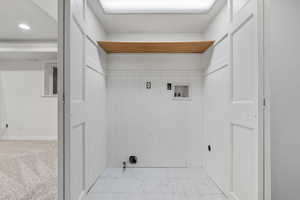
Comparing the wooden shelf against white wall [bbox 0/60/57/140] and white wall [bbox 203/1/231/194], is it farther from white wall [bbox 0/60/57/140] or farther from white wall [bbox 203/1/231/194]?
white wall [bbox 0/60/57/140]

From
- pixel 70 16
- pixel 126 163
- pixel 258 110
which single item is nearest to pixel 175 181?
pixel 126 163

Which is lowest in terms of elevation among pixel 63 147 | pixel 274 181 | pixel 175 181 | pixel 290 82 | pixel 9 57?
pixel 175 181

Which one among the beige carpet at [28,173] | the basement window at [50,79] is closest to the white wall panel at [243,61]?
the beige carpet at [28,173]

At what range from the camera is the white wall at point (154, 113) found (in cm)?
327

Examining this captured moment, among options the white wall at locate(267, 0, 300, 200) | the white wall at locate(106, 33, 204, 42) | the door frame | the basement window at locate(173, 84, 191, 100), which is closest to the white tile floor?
the door frame

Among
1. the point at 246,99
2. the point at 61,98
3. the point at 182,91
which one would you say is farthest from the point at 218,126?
the point at 61,98

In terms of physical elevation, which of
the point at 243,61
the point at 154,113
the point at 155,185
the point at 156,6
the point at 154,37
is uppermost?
the point at 156,6

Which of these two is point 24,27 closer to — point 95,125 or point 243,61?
point 95,125

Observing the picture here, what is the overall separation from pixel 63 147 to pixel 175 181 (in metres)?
1.70

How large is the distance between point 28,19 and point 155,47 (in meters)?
2.16

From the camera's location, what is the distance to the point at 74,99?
176 cm

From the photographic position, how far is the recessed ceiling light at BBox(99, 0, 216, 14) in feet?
7.70

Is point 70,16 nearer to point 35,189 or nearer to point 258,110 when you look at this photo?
point 258,110

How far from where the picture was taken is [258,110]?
1456 mm
